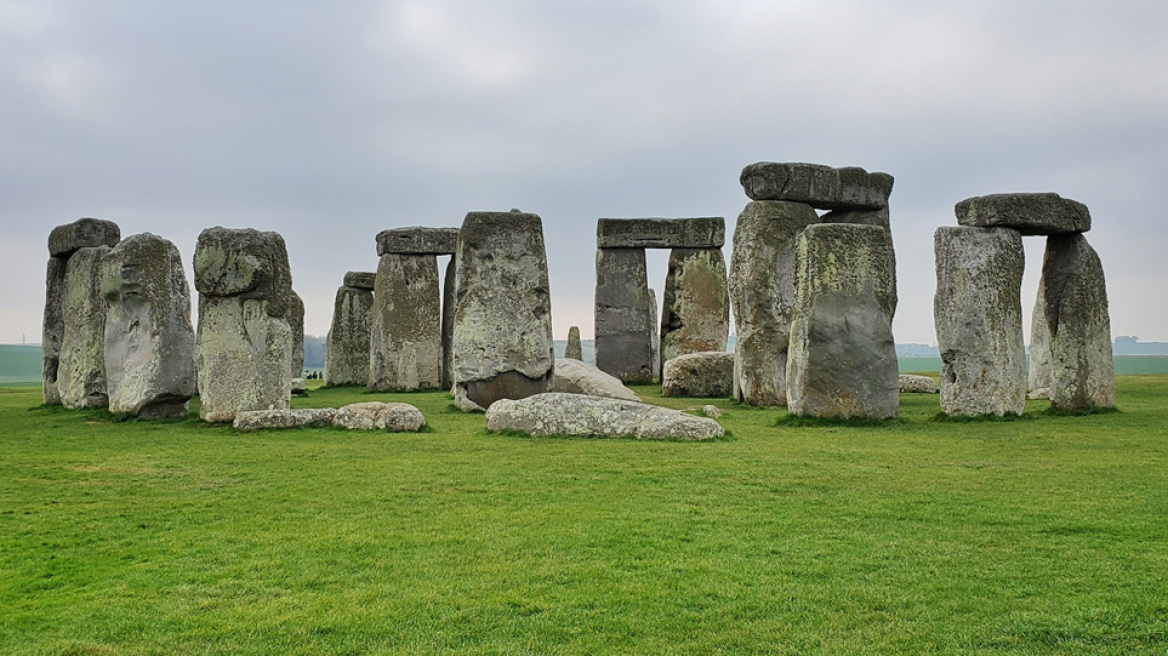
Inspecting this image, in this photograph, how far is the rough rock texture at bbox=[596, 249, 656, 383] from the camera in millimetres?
21156

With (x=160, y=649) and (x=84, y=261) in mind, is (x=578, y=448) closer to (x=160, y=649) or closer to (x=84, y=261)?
(x=160, y=649)

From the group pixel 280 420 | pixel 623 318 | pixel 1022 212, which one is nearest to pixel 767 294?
pixel 1022 212

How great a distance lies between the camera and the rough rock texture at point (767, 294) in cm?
1330

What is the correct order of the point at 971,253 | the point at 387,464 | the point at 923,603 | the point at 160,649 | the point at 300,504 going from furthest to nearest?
the point at 971,253
the point at 387,464
the point at 300,504
the point at 923,603
the point at 160,649

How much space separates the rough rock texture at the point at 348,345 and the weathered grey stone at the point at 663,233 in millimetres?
5605

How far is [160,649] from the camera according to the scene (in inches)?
140

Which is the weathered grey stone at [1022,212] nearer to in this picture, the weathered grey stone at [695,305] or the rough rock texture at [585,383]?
the rough rock texture at [585,383]

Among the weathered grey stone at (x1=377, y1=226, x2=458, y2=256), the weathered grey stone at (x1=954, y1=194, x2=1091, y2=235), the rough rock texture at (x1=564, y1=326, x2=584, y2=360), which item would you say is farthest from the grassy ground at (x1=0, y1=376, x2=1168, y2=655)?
the rough rock texture at (x1=564, y1=326, x2=584, y2=360)

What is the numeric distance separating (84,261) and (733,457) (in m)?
10.7

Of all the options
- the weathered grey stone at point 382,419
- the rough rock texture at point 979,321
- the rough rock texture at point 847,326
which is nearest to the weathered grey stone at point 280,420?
the weathered grey stone at point 382,419

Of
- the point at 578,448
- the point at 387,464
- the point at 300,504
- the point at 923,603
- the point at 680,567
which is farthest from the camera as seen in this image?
the point at 578,448

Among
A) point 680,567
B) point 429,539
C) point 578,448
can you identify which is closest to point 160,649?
point 429,539

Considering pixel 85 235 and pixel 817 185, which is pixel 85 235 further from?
pixel 817 185

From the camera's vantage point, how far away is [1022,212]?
11.3m
